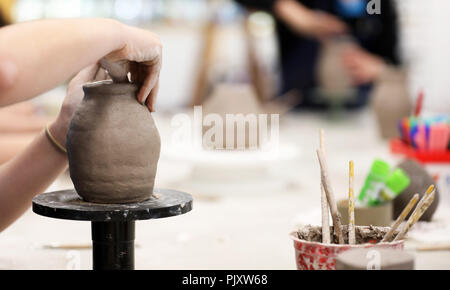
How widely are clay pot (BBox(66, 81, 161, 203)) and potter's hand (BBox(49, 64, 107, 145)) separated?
0.38ft

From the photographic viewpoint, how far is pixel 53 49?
2.50 feet

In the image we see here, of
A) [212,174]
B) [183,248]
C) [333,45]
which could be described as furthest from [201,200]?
[333,45]

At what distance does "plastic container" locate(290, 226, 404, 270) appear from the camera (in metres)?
0.85

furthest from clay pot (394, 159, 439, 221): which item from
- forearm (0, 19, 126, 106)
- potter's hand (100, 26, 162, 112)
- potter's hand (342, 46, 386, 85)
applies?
potter's hand (342, 46, 386, 85)

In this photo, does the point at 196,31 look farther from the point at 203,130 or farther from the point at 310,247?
the point at 310,247

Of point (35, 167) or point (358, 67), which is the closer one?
point (35, 167)

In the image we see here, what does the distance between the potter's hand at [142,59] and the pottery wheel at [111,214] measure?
16 centimetres

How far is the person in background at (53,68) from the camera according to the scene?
730 mm

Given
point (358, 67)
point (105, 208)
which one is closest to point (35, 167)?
point (105, 208)

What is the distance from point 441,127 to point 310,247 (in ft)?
3.68

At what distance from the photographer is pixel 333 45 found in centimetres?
358

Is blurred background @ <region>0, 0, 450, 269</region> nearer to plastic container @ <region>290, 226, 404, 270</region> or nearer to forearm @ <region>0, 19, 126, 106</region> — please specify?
plastic container @ <region>290, 226, 404, 270</region>
